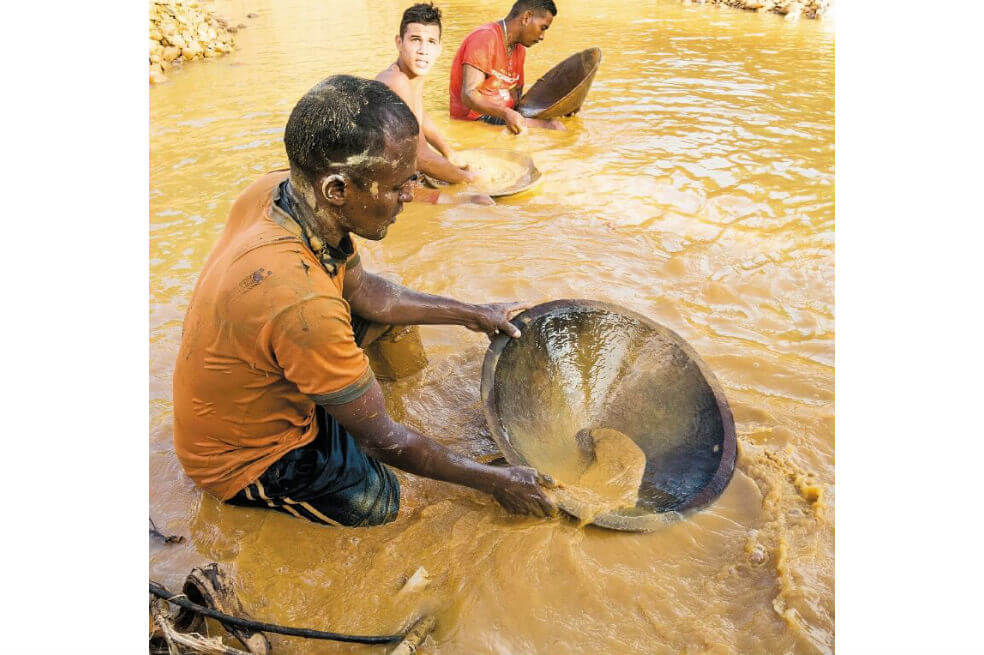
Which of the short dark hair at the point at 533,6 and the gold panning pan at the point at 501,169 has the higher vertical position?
the short dark hair at the point at 533,6

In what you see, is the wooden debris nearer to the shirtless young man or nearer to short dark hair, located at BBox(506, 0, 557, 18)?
the shirtless young man

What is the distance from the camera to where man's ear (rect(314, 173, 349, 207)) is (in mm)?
1693

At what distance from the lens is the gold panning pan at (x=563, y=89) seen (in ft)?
20.0

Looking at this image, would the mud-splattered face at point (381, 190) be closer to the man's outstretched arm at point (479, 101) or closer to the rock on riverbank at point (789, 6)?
the man's outstretched arm at point (479, 101)

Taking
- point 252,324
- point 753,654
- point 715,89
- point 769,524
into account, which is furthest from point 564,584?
point 715,89

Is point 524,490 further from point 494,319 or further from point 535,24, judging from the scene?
point 535,24

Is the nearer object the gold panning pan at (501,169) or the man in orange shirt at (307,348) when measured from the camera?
the man in orange shirt at (307,348)

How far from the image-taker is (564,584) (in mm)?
2000

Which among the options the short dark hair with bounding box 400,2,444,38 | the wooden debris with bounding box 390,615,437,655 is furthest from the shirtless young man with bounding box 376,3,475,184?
the wooden debris with bounding box 390,615,437,655

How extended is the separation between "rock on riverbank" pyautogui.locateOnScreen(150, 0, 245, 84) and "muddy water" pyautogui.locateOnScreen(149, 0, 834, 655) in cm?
26

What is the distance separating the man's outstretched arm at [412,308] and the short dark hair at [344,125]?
748mm

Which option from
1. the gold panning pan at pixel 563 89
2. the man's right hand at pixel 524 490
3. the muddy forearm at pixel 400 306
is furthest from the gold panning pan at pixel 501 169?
the man's right hand at pixel 524 490

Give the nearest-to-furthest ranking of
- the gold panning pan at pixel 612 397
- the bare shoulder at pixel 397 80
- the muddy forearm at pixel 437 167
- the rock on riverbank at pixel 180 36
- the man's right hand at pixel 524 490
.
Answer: the man's right hand at pixel 524 490 → the gold panning pan at pixel 612 397 → the bare shoulder at pixel 397 80 → the muddy forearm at pixel 437 167 → the rock on riverbank at pixel 180 36

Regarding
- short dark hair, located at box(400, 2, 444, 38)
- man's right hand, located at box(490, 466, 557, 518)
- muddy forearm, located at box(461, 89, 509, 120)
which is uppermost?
short dark hair, located at box(400, 2, 444, 38)
